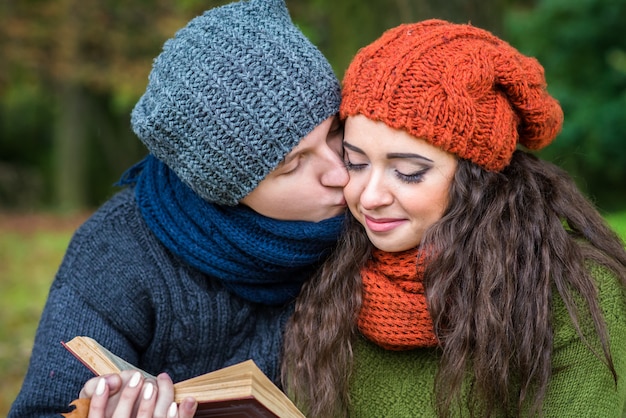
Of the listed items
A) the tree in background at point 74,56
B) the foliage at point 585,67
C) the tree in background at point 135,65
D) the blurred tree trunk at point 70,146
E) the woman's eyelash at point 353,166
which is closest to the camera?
the woman's eyelash at point 353,166

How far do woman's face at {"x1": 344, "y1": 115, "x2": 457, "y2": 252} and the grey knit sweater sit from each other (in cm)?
66

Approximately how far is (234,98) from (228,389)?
A: 93 centimetres

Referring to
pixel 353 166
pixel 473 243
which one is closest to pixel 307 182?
pixel 353 166

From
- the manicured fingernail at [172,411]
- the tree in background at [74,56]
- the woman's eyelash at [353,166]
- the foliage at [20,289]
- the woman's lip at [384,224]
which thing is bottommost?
the manicured fingernail at [172,411]

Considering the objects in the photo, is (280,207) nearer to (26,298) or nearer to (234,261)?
(234,261)

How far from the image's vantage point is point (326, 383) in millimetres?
2520

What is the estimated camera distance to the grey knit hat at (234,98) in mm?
2455

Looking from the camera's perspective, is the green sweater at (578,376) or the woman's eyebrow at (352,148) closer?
the green sweater at (578,376)

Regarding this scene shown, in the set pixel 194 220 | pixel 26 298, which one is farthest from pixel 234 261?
pixel 26 298

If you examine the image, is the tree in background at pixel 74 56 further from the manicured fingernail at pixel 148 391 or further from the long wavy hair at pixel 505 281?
the manicured fingernail at pixel 148 391

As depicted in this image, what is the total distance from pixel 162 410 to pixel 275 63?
112cm

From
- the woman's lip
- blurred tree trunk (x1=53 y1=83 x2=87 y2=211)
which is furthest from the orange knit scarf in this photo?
blurred tree trunk (x1=53 y1=83 x2=87 y2=211)

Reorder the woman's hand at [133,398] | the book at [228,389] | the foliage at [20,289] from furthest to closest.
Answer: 1. the foliage at [20,289]
2. the woman's hand at [133,398]
3. the book at [228,389]

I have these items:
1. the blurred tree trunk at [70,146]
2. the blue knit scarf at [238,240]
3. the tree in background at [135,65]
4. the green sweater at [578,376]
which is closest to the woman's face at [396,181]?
the blue knit scarf at [238,240]
